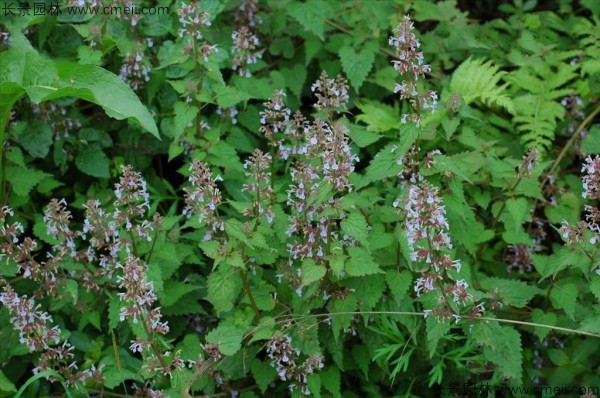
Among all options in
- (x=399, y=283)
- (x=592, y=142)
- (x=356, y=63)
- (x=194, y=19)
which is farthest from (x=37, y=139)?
(x=592, y=142)

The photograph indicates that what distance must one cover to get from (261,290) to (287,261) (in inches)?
7.6

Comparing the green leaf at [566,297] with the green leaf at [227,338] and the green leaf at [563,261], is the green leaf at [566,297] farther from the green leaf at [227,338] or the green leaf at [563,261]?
the green leaf at [227,338]

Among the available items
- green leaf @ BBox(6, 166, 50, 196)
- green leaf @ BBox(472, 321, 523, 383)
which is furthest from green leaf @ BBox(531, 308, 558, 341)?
green leaf @ BBox(6, 166, 50, 196)

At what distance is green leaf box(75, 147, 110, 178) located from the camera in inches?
177

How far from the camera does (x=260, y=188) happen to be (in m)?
3.61

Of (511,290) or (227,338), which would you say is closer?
(227,338)

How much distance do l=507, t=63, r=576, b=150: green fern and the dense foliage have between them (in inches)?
0.7

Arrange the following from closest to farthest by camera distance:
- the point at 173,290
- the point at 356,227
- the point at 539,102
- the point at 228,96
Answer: the point at 356,227, the point at 173,290, the point at 228,96, the point at 539,102

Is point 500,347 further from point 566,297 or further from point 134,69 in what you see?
point 134,69

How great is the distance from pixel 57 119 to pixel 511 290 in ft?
9.14

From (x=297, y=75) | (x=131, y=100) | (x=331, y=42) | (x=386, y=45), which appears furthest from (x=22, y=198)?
(x=386, y=45)

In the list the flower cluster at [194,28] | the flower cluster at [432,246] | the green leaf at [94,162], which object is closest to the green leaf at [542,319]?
the flower cluster at [432,246]

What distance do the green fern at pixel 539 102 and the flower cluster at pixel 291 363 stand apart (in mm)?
2019

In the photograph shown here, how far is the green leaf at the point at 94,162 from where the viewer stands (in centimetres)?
450
